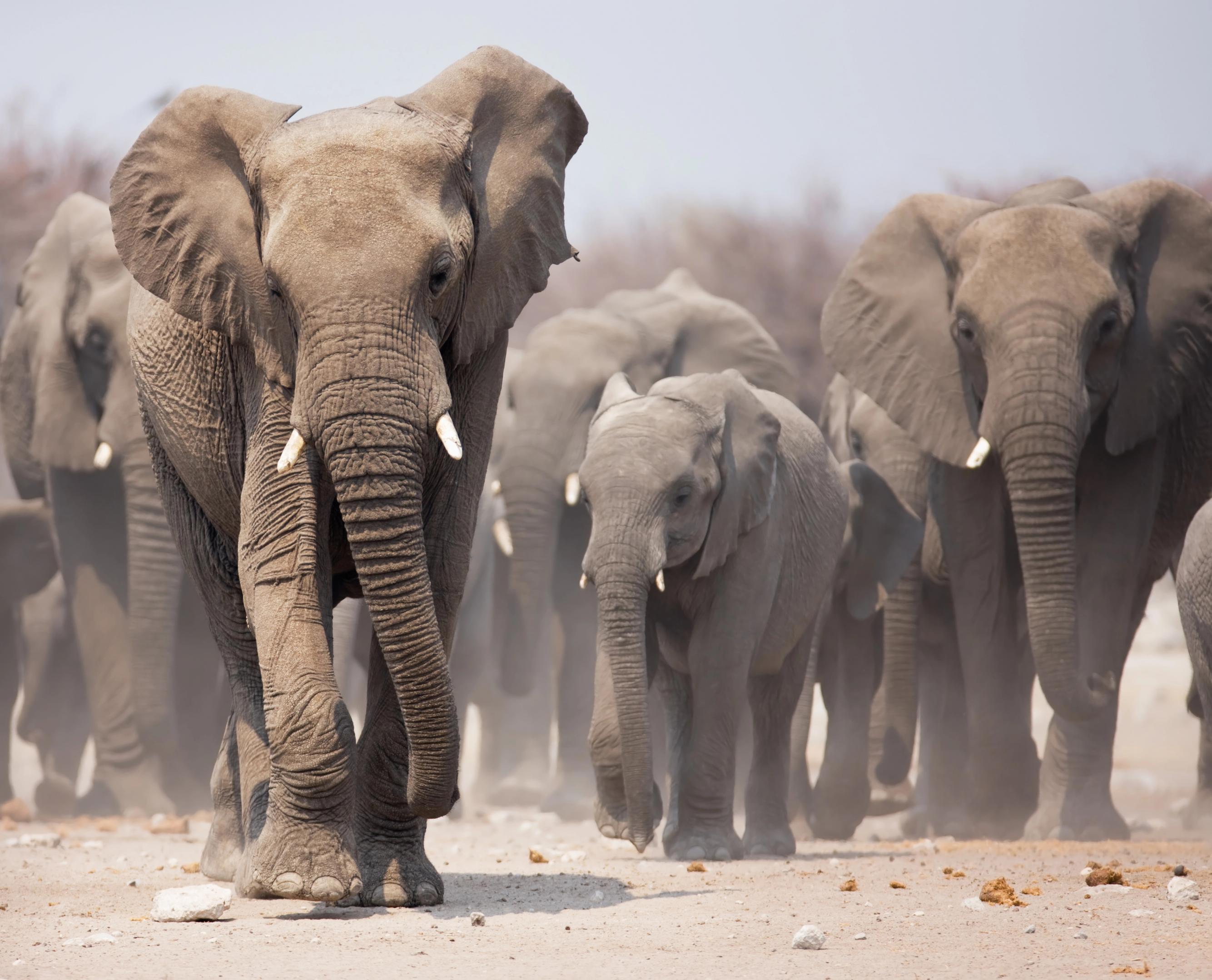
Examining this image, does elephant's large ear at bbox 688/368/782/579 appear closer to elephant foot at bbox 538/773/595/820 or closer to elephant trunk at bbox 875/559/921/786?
elephant trunk at bbox 875/559/921/786

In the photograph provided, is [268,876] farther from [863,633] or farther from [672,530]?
[863,633]

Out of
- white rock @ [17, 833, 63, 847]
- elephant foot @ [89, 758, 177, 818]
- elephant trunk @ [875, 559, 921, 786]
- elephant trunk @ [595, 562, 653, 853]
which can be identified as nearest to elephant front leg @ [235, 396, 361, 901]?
elephant trunk @ [595, 562, 653, 853]

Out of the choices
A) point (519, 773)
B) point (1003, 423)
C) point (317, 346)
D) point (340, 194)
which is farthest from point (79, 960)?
point (519, 773)

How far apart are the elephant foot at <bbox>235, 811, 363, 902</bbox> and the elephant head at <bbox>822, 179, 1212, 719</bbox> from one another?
401 cm

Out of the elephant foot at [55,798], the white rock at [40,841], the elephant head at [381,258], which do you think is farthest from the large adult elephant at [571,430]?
the elephant head at [381,258]

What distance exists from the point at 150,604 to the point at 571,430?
3087 mm

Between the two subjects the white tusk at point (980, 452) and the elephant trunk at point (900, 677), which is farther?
the elephant trunk at point (900, 677)

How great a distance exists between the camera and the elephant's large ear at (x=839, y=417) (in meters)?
13.1

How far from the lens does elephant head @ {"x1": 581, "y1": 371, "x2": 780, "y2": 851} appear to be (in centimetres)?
713

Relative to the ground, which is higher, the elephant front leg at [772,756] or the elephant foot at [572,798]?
the elephant front leg at [772,756]

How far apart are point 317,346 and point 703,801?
325cm

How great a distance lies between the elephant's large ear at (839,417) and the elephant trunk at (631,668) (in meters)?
5.51

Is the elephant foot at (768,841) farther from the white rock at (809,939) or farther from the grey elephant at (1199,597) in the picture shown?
the white rock at (809,939)

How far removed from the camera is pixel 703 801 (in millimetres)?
7578
